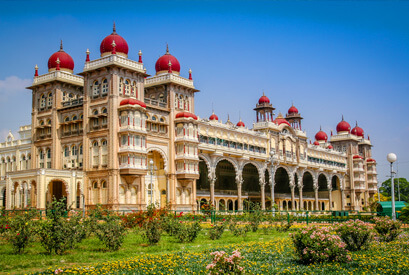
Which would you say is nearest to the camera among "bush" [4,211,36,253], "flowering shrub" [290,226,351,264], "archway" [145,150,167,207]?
"flowering shrub" [290,226,351,264]

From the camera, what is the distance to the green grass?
1559 cm

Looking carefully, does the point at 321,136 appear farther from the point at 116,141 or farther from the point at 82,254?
the point at 82,254

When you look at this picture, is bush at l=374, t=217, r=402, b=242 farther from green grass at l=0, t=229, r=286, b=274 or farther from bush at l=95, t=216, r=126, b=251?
bush at l=95, t=216, r=126, b=251

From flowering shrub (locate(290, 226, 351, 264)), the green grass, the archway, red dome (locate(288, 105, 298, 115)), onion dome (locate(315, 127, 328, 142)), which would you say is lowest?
the green grass

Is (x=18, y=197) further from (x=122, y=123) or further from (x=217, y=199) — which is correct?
(x=217, y=199)

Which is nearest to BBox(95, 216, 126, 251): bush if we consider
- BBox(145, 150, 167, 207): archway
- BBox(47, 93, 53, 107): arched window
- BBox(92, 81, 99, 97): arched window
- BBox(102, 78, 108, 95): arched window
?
BBox(102, 78, 108, 95): arched window

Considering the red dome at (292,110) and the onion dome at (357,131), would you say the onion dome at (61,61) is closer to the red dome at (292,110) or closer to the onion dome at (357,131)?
the red dome at (292,110)

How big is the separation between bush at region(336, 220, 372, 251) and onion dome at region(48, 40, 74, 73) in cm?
4260

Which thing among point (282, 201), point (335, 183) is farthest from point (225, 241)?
point (335, 183)

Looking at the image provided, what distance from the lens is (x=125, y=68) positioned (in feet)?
155

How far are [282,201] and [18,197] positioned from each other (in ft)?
158

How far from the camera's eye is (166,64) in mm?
54625

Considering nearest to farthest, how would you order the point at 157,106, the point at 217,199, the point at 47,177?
the point at 47,177 → the point at 157,106 → the point at 217,199

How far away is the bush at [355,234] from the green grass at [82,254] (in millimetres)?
5890
